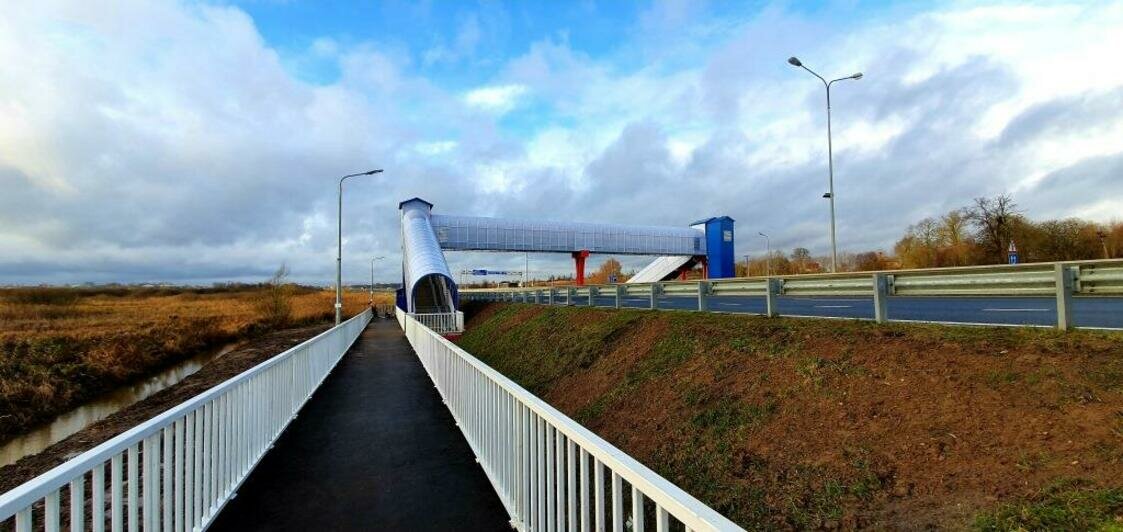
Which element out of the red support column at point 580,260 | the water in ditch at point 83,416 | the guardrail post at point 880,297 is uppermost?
the red support column at point 580,260

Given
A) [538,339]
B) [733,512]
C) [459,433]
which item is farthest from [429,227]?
[733,512]

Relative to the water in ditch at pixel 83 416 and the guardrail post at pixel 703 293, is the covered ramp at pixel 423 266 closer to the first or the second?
the water in ditch at pixel 83 416

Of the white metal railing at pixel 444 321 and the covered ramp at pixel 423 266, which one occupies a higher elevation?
the covered ramp at pixel 423 266

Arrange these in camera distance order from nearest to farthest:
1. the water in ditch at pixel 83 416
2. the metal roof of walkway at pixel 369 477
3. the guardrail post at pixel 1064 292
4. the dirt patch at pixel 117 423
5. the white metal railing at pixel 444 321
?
the metal roof of walkway at pixel 369 477, the guardrail post at pixel 1064 292, the dirt patch at pixel 117 423, the water in ditch at pixel 83 416, the white metal railing at pixel 444 321

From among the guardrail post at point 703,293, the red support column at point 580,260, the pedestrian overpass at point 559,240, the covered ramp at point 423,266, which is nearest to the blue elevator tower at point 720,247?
the pedestrian overpass at point 559,240

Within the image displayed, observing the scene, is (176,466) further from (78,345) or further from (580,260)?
(580,260)

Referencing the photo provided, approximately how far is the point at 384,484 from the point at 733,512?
3.03 metres

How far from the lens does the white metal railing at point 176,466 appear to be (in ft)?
7.58

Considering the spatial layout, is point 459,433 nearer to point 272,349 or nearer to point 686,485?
point 686,485

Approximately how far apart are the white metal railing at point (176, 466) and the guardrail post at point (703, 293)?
751 cm

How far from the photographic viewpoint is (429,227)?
35.7 metres

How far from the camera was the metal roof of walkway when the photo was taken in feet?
13.1

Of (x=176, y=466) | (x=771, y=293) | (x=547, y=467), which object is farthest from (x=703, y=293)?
(x=176, y=466)

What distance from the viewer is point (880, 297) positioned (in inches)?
278
